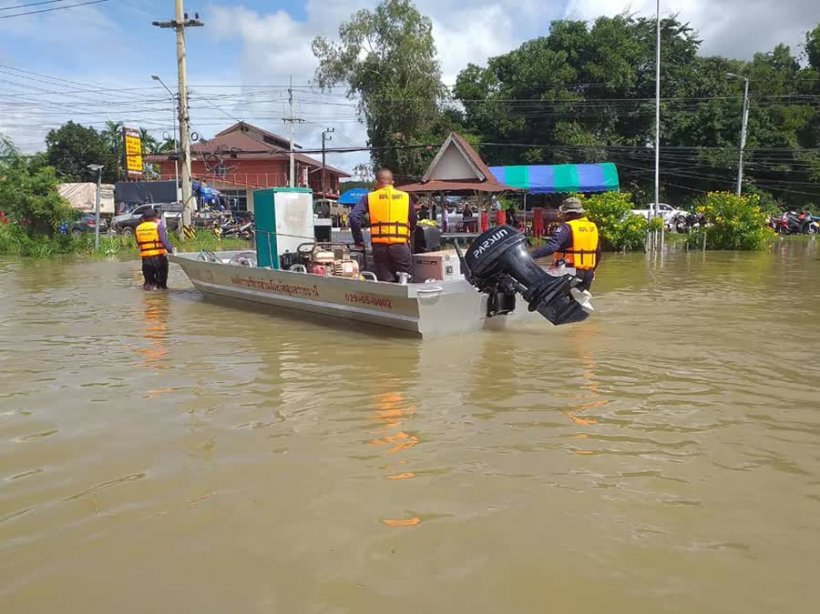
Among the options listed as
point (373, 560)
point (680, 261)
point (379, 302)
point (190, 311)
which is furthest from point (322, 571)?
point (680, 261)

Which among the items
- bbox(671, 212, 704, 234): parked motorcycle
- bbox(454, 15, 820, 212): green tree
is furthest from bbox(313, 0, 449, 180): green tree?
bbox(671, 212, 704, 234): parked motorcycle

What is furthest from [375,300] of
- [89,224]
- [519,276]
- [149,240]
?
[89,224]

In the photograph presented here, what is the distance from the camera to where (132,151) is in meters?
29.9

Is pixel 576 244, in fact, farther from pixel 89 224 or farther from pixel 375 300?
pixel 89 224

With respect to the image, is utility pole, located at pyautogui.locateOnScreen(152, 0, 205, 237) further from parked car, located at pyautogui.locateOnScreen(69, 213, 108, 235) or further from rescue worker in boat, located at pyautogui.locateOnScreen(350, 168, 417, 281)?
rescue worker in boat, located at pyautogui.locateOnScreen(350, 168, 417, 281)

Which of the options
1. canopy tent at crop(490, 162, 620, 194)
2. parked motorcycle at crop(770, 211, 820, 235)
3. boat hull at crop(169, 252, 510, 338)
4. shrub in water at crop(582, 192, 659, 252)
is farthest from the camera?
parked motorcycle at crop(770, 211, 820, 235)

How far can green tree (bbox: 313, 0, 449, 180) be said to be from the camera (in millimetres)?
35688

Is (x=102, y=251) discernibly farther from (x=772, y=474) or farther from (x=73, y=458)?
(x=772, y=474)

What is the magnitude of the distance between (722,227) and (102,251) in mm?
18241

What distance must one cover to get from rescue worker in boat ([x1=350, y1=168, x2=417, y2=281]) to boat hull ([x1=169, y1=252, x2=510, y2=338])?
50cm

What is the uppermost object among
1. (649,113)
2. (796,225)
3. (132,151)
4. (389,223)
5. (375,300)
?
(649,113)

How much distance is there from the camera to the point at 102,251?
19859 millimetres

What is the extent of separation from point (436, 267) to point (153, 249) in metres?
5.89

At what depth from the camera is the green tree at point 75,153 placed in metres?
62.7
